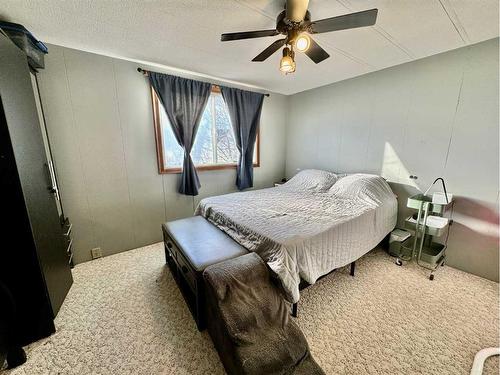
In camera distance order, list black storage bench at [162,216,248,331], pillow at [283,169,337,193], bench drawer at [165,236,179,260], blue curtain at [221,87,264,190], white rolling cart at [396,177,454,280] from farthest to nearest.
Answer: blue curtain at [221,87,264,190] < pillow at [283,169,337,193] < white rolling cart at [396,177,454,280] < bench drawer at [165,236,179,260] < black storage bench at [162,216,248,331]

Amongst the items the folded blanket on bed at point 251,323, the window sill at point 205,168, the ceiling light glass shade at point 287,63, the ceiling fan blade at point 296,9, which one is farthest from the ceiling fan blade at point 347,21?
the window sill at point 205,168

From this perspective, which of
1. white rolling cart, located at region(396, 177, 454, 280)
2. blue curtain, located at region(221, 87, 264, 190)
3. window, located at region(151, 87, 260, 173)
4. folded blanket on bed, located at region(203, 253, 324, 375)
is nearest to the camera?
folded blanket on bed, located at region(203, 253, 324, 375)

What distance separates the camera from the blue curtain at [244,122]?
318 centimetres

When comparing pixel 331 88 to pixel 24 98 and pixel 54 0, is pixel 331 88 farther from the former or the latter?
pixel 24 98

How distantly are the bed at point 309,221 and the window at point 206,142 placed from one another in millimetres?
856

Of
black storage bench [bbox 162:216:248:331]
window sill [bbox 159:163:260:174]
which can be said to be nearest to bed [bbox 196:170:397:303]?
black storage bench [bbox 162:216:248:331]

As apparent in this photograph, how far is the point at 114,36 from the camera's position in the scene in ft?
5.90

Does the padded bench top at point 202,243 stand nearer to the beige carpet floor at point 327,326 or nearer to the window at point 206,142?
the beige carpet floor at point 327,326

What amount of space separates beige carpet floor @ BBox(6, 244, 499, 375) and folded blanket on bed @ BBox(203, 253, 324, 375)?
0.81ft

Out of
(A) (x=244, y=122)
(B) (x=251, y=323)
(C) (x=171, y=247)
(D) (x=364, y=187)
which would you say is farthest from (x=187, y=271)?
(A) (x=244, y=122)

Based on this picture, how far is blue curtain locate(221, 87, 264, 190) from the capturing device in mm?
3184

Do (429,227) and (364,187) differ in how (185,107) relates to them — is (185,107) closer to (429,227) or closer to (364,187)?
(364,187)

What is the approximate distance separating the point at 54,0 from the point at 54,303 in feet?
7.04

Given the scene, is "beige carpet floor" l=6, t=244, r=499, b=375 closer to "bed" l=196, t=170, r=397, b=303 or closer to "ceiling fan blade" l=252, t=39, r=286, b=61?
"bed" l=196, t=170, r=397, b=303
